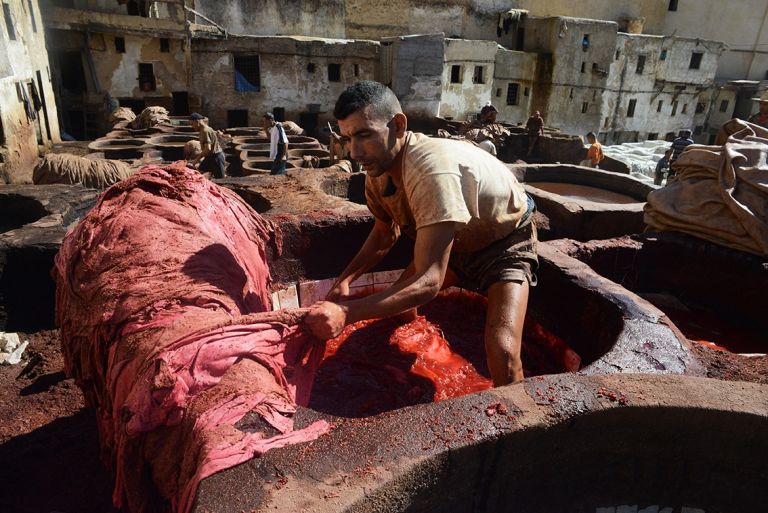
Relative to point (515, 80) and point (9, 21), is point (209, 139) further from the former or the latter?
point (515, 80)

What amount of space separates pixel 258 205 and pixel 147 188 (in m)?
2.62

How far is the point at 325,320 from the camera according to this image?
6.96 feet

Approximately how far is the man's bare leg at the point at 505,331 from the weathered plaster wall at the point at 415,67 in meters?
17.6

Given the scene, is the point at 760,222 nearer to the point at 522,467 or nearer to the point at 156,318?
the point at 522,467

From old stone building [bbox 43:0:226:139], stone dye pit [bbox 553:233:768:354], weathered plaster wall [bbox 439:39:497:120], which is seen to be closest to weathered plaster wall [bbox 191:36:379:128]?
old stone building [bbox 43:0:226:139]

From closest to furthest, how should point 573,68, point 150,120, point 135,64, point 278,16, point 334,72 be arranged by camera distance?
point 150,120 → point 135,64 → point 334,72 → point 278,16 → point 573,68

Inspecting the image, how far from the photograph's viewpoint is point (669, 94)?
29344 mm

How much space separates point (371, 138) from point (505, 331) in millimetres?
1250

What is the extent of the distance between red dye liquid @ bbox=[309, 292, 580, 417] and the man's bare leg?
56cm

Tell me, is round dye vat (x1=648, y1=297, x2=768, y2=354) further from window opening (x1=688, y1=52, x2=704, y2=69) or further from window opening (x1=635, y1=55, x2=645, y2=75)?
window opening (x1=688, y1=52, x2=704, y2=69)

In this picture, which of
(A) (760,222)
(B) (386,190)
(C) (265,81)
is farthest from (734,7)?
(B) (386,190)

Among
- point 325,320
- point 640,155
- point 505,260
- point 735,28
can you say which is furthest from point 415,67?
point 735,28

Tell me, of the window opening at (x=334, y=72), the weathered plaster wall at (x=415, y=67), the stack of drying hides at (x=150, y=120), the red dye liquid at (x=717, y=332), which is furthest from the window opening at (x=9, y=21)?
the red dye liquid at (x=717, y=332)

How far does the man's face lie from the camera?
98.7 inches
